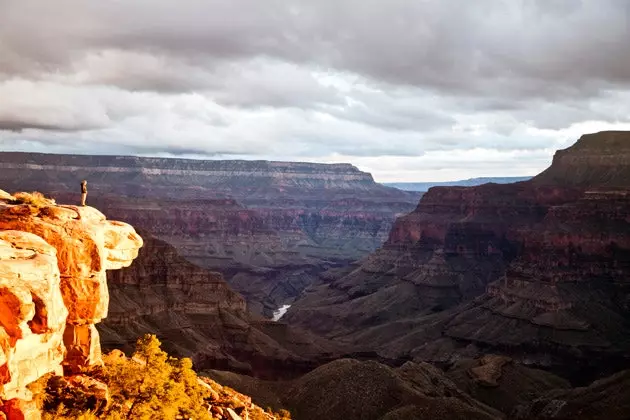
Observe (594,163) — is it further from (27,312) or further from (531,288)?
(27,312)

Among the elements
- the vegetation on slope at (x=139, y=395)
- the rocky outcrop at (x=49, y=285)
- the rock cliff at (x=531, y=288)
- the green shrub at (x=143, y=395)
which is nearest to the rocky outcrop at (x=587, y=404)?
the rock cliff at (x=531, y=288)

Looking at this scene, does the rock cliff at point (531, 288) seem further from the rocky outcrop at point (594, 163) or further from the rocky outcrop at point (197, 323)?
the rocky outcrop at point (197, 323)

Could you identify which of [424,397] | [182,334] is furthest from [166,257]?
[424,397]

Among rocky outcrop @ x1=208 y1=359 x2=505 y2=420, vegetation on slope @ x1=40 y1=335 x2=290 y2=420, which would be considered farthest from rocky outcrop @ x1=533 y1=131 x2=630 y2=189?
vegetation on slope @ x1=40 y1=335 x2=290 y2=420

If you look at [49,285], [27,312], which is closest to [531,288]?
[49,285]

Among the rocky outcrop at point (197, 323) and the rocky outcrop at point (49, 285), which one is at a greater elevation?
the rocky outcrop at point (49, 285)
